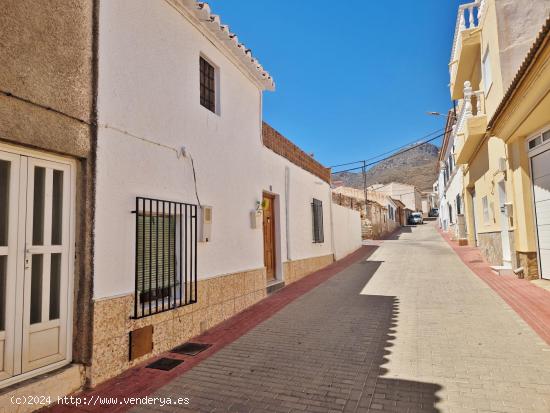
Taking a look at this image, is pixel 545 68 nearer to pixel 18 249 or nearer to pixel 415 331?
pixel 415 331

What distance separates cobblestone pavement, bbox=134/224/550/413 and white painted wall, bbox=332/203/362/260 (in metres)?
7.85

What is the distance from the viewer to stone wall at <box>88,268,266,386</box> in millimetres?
3896

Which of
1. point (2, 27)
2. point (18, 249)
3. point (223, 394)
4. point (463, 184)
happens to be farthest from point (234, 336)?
point (463, 184)

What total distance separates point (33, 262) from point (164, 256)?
5.83ft

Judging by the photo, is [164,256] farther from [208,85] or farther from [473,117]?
[473,117]

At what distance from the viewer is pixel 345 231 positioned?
16953 mm

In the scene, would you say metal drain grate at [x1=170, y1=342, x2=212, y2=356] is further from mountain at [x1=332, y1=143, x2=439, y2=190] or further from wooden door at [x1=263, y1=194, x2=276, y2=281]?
mountain at [x1=332, y1=143, x2=439, y2=190]

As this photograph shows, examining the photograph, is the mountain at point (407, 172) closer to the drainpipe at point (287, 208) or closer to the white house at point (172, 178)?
the drainpipe at point (287, 208)

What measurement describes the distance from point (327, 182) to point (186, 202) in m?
9.99

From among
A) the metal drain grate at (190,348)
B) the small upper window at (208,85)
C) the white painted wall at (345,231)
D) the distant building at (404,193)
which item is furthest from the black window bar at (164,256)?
the distant building at (404,193)

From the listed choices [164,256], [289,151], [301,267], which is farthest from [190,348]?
[289,151]

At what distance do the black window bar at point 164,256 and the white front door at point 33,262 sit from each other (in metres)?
0.82

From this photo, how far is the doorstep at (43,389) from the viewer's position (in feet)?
10.00

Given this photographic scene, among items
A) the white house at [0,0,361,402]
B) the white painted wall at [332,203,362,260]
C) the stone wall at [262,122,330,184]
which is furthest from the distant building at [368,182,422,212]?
the white house at [0,0,361,402]
